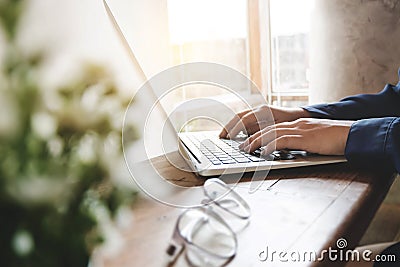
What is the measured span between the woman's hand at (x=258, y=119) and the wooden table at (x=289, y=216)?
232mm

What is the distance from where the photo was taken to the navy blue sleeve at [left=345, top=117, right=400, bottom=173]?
0.55m

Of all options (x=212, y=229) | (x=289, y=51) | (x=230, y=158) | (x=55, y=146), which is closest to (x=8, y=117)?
(x=55, y=146)

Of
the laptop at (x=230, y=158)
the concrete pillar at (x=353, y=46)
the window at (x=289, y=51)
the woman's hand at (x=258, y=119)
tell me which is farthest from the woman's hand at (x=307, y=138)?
the window at (x=289, y=51)

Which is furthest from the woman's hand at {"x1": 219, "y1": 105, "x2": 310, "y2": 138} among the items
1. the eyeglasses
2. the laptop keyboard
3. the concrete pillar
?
the concrete pillar

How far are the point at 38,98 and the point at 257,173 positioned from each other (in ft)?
1.39

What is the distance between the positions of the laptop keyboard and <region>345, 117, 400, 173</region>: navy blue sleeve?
14 centimetres

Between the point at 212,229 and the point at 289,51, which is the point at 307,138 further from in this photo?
the point at 289,51

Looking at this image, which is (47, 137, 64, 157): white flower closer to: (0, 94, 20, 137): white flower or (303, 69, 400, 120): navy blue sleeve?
(0, 94, 20, 137): white flower

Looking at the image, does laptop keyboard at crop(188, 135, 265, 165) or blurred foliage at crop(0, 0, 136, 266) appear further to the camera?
laptop keyboard at crop(188, 135, 265, 165)

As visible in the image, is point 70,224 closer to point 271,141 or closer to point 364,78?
point 271,141

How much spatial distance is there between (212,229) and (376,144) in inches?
12.8

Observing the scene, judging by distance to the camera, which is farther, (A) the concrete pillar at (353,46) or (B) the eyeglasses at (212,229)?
(A) the concrete pillar at (353,46)

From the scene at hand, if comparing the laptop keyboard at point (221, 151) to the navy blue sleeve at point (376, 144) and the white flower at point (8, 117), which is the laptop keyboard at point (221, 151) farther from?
the white flower at point (8, 117)

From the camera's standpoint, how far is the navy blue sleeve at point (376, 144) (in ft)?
1.82
